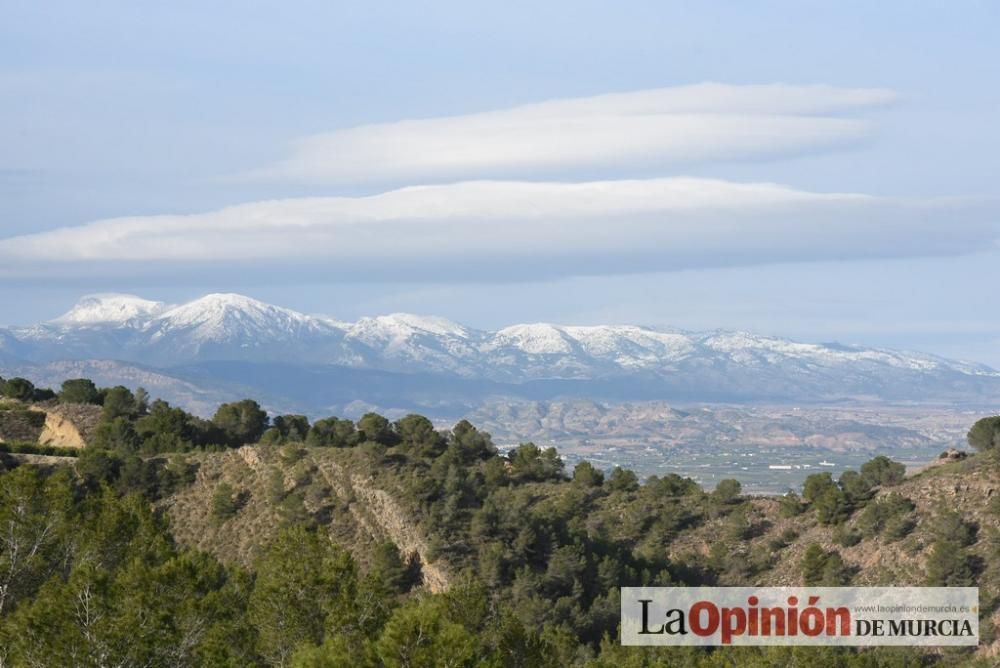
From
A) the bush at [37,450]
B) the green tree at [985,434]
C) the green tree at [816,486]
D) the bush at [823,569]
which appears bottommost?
the bush at [823,569]

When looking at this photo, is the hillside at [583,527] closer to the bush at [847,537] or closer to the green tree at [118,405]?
the bush at [847,537]

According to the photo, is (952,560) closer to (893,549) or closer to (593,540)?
(893,549)

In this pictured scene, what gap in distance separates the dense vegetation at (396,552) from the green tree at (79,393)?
9.1 inches

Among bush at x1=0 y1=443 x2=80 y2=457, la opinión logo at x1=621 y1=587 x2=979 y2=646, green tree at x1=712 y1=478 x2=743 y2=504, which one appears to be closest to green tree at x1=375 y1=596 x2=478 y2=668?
la opinión logo at x1=621 y1=587 x2=979 y2=646

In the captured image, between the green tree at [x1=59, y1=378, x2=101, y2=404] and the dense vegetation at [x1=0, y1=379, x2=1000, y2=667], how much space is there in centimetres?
23

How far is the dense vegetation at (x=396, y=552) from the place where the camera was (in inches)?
1476

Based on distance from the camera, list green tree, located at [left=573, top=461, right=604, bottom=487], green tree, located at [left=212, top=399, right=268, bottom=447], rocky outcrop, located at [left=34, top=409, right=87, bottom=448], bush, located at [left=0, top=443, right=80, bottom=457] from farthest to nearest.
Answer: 1. green tree, located at [left=212, top=399, right=268, bottom=447]
2. green tree, located at [left=573, top=461, right=604, bottom=487]
3. rocky outcrop, located at [left=34, top=409, right=87, bottom=448]
4. bush, located at [left=0, top=443, right=80, bottom=457]

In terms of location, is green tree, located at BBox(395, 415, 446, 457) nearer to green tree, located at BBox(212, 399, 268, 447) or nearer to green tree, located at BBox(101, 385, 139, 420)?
green tree, located at BBox(212, 399, 268, 447)

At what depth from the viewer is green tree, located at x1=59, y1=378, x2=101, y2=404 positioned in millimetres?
104156

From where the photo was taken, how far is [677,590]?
66.8 meters

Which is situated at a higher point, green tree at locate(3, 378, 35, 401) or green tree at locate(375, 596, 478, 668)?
green tree at locate(3, 378, 35, 401)

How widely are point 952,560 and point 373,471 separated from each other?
104ft

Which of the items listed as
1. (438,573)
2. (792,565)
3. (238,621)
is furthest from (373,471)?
(238,621)

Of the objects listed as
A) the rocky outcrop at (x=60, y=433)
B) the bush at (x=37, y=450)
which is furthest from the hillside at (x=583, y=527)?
the rocky outcrop at (x=60, y=433)
